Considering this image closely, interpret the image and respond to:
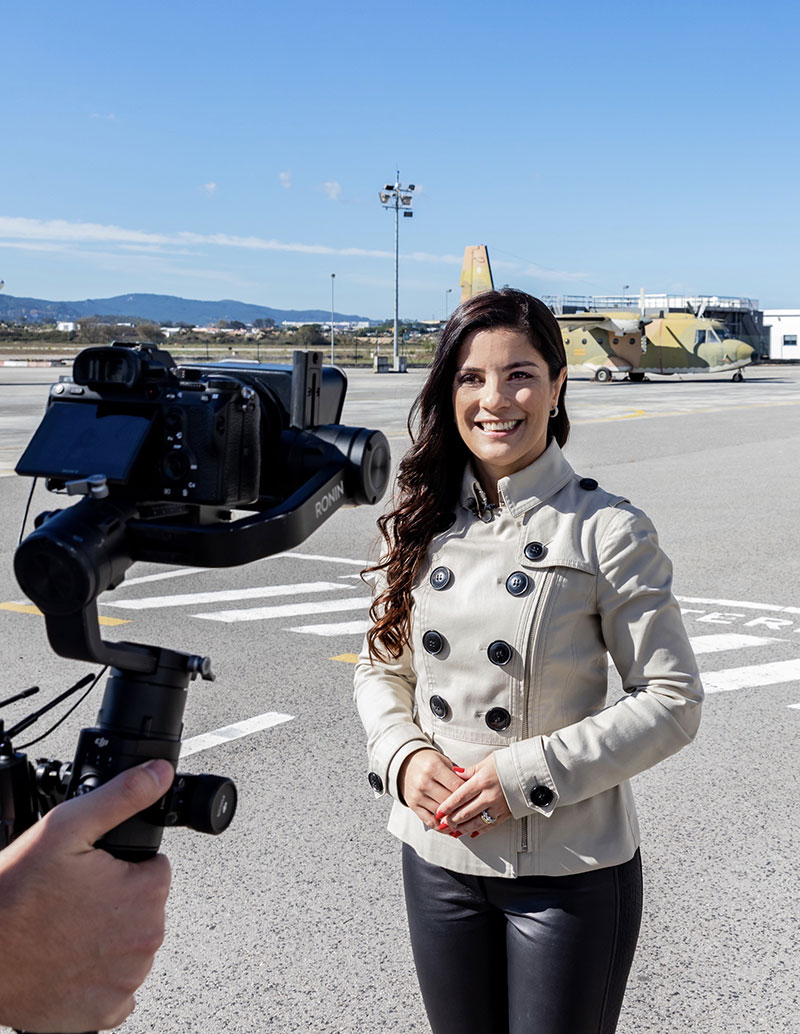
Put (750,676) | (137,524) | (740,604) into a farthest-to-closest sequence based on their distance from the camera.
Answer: (740,604) < (750,676) < (137,524)

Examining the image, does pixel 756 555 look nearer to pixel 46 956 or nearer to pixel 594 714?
pixel 594 714

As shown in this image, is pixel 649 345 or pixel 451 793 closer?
pixel 451 793

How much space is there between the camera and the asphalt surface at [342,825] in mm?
3285

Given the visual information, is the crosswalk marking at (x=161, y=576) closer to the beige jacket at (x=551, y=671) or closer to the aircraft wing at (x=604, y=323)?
the beige jacket at (x=551, y=671)

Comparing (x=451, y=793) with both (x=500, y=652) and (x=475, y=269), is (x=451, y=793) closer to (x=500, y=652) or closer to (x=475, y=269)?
(x=500, y=652)

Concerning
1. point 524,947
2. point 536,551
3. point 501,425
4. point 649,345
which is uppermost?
point 649,345

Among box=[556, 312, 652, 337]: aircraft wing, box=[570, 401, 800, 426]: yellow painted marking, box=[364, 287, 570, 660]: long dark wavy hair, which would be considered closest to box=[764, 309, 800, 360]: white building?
box=[556, 312, 652, 337]: aircraft wing

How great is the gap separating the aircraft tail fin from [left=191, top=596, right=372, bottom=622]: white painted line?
42.7 metres

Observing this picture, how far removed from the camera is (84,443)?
1553mm

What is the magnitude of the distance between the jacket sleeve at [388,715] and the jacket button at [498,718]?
16 centimetres

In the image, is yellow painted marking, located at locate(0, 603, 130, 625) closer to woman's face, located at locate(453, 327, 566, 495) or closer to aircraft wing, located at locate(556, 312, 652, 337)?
woman's face, located at locate(453, 327, 566, 495)

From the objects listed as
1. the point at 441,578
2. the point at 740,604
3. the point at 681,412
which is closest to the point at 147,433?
the point at 441,578

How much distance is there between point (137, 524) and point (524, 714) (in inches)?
40.7

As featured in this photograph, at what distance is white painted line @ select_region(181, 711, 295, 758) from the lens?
17.0 feet
